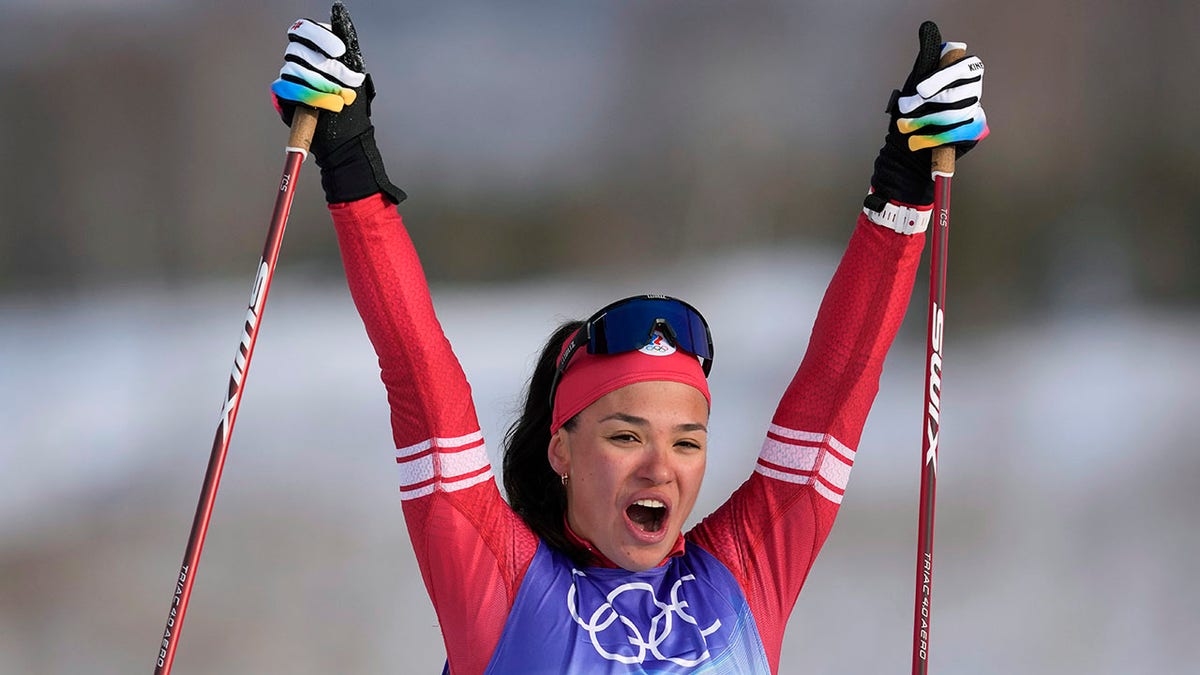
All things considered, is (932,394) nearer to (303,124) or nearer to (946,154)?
(946,154)

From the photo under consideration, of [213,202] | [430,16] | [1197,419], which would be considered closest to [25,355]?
[213,202]

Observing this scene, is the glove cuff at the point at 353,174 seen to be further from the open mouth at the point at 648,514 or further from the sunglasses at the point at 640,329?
the open mouth at the point at 648,514

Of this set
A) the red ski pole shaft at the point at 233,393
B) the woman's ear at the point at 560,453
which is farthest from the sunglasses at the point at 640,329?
the red ski pole shaft at the point at 233,393

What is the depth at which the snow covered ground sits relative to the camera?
11.0 feet

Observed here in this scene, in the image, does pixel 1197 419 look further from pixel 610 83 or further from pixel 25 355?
pixel 25 355

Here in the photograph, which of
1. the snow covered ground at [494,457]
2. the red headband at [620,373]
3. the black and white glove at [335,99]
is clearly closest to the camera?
the black and white glove at [335,99]

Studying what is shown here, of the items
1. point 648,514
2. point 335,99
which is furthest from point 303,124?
point 648,514

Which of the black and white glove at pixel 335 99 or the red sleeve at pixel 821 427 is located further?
the red sleeve at pixel 821 427

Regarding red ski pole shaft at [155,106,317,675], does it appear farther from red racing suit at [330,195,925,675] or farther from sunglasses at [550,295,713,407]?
sunglasses at [550,295,713,407]

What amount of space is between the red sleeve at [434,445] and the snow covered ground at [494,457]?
159 centimetres

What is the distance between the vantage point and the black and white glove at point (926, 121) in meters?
1.82

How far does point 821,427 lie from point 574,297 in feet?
7.20

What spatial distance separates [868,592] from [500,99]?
1948 mm

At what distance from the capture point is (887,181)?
6.25ft
